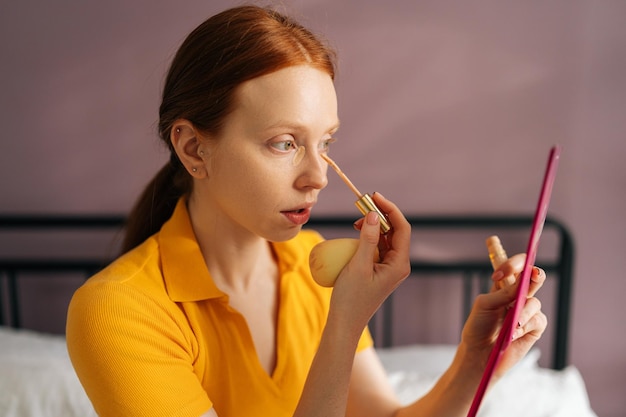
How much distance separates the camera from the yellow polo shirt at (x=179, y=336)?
785 mm

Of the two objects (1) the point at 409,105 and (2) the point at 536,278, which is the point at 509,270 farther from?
(1) the point at 409,105

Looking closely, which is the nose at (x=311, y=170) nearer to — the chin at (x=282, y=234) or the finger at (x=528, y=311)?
the chin at (x=282, y=234)

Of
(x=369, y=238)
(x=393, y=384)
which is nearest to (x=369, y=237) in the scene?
(x=369, y=238)

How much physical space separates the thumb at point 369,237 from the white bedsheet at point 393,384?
775mm

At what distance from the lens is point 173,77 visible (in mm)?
874

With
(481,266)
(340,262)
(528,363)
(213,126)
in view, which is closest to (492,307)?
(340,262)

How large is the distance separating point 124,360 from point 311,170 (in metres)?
0.34

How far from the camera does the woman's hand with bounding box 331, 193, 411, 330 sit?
0.75 metres

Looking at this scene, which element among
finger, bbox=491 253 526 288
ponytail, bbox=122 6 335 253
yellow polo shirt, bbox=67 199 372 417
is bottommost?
yellow polo shirt, bbox=67 199 372 417

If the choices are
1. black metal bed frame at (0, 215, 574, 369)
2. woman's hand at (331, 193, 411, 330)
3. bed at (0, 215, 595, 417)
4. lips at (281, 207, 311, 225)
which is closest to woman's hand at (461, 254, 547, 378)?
woman's hand at (331, 193, 411, 330)

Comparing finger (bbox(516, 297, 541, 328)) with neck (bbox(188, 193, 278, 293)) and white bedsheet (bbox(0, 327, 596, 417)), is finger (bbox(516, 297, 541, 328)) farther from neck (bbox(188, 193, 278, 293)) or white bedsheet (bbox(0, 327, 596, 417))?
white bedsheet (bbox(0, 327, 596, 417))

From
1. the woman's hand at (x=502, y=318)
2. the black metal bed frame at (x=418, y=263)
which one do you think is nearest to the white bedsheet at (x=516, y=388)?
the black metal bed frame at (x=418, y=263)

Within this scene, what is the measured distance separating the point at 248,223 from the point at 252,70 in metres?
0.20

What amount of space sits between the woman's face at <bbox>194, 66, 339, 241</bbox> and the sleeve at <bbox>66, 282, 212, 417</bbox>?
202 millimetres
